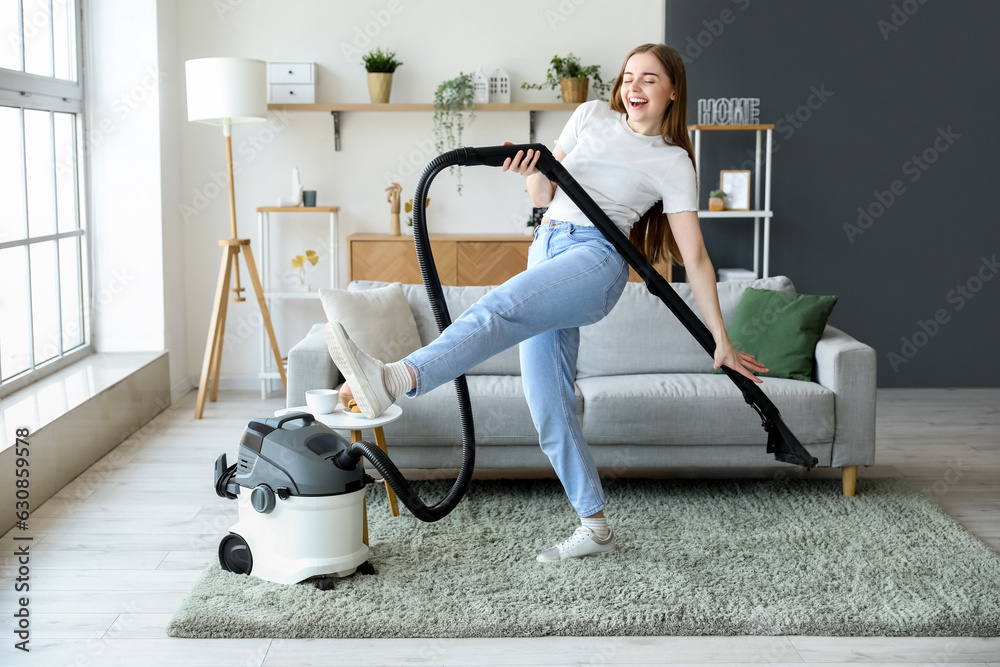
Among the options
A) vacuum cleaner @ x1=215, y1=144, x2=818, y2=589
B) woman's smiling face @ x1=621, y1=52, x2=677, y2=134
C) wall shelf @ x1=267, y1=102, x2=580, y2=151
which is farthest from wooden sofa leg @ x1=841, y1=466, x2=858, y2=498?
wall shelf @ x1=267, y1=102, x2=580, y2=151

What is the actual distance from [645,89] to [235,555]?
175cm

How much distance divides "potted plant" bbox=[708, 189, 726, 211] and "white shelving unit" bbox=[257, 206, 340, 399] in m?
2.04

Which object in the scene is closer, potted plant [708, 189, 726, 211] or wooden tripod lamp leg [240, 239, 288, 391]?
wooden tripod lamp leg [240, 239, 288, 391]

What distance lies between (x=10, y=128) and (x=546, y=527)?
2763 mm

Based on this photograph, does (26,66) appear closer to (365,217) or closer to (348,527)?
(365,217)

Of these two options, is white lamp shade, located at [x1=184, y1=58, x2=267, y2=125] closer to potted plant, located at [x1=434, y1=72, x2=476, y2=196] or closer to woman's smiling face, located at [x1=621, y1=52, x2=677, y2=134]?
potted plant, located at [x1=434, y1=72, x2=476, y2=196]

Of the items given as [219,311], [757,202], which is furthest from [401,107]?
[757,202]

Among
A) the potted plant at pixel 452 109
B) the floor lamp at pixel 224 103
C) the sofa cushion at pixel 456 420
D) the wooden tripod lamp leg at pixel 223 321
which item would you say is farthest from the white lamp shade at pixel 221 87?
the sofa cushion at pixel 456 420

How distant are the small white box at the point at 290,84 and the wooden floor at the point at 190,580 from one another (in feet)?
6.18

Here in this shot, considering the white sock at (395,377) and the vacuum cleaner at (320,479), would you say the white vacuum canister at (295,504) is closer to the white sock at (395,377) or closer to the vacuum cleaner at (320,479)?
the vacuum cleaner at (320,479)

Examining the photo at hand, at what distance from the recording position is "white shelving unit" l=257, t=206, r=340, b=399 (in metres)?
5.14

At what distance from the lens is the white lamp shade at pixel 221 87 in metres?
4.55

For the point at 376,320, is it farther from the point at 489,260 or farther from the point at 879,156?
the point at 879,156

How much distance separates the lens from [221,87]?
4.56 m
